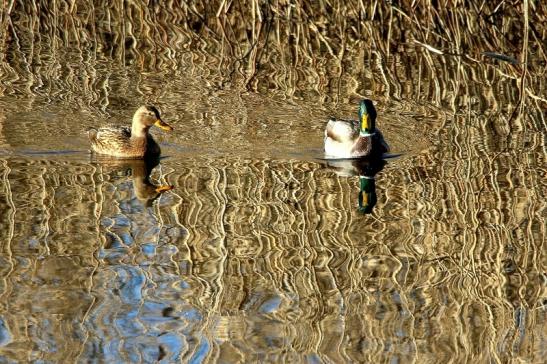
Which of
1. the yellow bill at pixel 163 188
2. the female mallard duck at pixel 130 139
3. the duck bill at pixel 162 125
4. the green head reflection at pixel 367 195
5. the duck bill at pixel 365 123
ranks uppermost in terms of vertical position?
the duck bill at pixel 365 123

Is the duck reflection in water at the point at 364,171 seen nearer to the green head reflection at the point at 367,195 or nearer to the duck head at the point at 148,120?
the green head reflection at the point at 367,195

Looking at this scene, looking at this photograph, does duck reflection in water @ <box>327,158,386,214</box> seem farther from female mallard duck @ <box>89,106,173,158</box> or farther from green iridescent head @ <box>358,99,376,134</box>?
female mallard duck @ <box>89,106,173,158</box>

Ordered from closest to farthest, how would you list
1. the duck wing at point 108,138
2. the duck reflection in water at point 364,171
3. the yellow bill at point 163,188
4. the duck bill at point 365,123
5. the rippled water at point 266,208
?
the rippled water at point 266,208 → the duck reflection in water at point 364,171 → the yellow bill at point 163,188 → the duck wing at point 108,138 → the duck bill at point 365,123

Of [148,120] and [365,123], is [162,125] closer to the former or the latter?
[148,120]

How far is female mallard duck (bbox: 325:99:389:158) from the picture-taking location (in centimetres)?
1015

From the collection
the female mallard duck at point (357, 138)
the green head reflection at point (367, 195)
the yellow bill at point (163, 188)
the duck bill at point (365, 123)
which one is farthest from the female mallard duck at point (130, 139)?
the green head reflection at point (367, 195)

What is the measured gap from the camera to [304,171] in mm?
9453

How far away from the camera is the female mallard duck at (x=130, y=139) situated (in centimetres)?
995

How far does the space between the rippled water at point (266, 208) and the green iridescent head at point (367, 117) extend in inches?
10.7

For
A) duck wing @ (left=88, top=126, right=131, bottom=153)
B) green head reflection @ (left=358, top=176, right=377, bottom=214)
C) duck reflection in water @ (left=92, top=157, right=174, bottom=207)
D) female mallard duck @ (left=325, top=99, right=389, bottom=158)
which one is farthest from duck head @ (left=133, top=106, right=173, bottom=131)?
green head reflection @ (left=358, top=176, right=377, bottom=214)

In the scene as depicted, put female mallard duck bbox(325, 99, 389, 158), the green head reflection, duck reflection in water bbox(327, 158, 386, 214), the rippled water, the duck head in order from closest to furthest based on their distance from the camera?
the rippled water
the green head reflection
duck reflection in water bbox(327, 158, 386, 214)
the duck head
female mallard duck bbox(325, 99, 389, 158)

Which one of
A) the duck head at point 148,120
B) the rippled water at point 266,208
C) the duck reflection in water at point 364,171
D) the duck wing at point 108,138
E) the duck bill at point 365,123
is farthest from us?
the duck bill at point 365,123

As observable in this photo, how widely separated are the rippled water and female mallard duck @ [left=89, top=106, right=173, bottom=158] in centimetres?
17

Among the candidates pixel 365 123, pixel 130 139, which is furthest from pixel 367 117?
pixel 130 139
